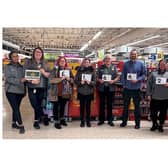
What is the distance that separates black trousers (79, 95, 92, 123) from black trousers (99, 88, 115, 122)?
147 millimetres

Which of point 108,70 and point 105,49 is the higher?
point 105,49

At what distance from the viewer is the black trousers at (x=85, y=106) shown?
12.1ft

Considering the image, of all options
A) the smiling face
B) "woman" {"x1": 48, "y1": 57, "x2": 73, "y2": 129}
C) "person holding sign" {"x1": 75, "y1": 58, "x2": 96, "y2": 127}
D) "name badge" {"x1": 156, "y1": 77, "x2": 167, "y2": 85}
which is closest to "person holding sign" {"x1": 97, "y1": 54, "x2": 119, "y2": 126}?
"person holding sign" {"x1": 75, "y1": 58, "x2": 96, "y2": 127}

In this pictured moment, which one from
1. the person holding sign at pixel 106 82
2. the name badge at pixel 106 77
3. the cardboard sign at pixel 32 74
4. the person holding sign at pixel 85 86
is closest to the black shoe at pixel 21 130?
the cardboard sign at pixel 32 74

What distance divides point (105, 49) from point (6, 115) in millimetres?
1373

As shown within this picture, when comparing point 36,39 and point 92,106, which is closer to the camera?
point 36,39

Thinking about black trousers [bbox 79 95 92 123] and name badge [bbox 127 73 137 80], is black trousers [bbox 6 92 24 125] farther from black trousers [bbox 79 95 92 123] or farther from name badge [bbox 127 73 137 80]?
name badge [bbox 127 73 137 80]

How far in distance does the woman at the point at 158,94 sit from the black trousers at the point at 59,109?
1.05 m

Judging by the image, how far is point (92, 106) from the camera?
145 inches

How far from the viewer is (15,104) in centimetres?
346

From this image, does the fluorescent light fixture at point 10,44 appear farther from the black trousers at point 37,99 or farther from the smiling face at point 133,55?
the smiling face at point 133,55
